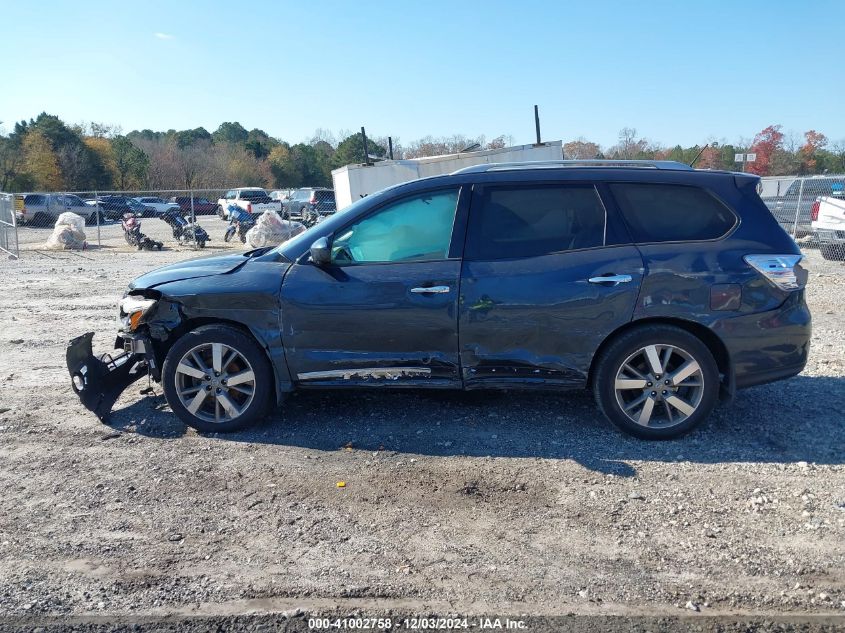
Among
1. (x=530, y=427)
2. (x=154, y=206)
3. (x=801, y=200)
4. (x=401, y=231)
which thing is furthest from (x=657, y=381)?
(x=154, y=206)

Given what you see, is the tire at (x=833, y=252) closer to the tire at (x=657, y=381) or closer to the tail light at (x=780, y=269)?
the tail light at (x=780, y=269)

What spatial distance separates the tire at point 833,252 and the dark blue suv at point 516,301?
12312 mm

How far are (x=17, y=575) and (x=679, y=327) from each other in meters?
4.24

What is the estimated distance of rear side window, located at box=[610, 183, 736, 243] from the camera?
16.4ft

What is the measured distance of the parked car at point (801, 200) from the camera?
1928cm

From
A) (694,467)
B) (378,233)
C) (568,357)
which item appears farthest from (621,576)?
(378,233)

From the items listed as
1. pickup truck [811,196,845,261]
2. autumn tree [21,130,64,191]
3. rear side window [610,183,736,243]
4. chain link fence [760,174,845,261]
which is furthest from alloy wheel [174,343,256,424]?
autumn tree [21,130,64,191]

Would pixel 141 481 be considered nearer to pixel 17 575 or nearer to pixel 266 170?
pixel 17 575

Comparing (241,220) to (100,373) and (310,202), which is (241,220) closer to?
(310,202)

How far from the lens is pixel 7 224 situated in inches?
743

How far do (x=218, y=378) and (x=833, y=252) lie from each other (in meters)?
15.0

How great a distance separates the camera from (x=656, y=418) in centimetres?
505

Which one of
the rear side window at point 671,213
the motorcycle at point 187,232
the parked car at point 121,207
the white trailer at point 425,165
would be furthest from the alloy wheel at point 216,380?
the parked car at point 121,207

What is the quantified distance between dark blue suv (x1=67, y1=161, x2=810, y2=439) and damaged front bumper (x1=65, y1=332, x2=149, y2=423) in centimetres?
40
